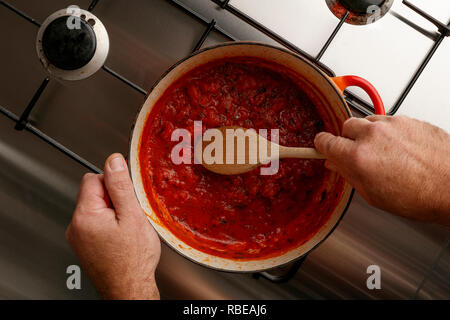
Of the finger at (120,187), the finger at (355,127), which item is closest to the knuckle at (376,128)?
the finger at (355,127)

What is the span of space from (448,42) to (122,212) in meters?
0.64

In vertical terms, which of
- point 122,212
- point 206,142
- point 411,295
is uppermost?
point 206,142

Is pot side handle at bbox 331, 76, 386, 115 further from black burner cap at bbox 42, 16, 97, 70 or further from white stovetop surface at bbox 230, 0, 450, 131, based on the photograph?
black burner cap at bbox 42, 16, 97, 70

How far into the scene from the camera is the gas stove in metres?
0.62

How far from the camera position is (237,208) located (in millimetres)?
658

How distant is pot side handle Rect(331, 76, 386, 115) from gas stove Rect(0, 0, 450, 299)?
77 mm

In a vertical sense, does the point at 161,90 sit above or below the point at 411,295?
above

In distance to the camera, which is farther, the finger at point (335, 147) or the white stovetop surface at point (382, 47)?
the white stovetop surface at point (382, 47)

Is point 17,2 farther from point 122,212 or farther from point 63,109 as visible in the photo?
point 122,212

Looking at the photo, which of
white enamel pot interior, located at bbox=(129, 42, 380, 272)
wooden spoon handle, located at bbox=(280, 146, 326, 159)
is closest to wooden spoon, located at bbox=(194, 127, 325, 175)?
wooden spoon handle, located at bbox=(280, 146, 326, 159)

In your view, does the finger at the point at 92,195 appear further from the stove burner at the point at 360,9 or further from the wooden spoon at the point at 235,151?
the stove burner at the point at 360,9

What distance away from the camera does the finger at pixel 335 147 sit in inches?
20.0

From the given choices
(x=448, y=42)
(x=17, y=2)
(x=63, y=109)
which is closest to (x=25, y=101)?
(x=63, y=109)

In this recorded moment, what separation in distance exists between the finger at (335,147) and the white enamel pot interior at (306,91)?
6 centimetres
